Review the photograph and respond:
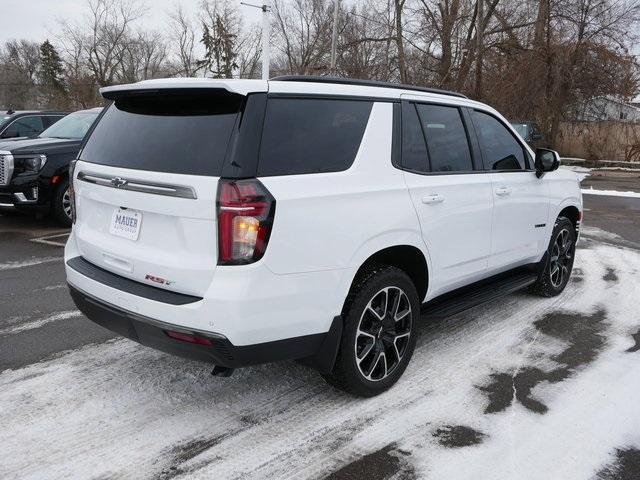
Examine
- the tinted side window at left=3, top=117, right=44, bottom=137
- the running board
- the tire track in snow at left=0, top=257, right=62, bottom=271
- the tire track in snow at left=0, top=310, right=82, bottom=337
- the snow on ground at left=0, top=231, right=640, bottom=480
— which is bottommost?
the snow on ground at left=0, top=231, right=640, bottom=480

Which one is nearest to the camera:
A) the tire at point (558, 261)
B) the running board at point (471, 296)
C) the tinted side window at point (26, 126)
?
the running board at point (471, 296)

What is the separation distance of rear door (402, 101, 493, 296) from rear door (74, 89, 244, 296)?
1264 millimetres

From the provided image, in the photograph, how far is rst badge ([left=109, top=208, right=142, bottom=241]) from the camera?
9.52 ft

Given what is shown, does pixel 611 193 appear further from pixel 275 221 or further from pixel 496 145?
pixel 275 221

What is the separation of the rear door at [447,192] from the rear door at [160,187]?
1264 mm

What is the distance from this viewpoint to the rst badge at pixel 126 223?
2.90 meters

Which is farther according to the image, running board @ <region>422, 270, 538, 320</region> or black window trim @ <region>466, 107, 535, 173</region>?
black window trim @ <region>466, 107, 535, 173</region>

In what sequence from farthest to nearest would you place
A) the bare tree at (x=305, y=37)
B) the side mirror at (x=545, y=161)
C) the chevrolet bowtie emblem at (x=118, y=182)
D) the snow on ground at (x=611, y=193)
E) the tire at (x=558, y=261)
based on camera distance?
the bare tree at (x=305, y=37) < the snow on ground at (x=611, y=193) < the tire at (x=558, y=261) < the side mirror at (x=545, y=161) < the chevrolet bowtie emblem at (x=118, y=182)

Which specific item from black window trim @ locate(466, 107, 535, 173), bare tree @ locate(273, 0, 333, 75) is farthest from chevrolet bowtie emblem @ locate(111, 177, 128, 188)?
bare tree @ locate(273, 0, 333, 75)

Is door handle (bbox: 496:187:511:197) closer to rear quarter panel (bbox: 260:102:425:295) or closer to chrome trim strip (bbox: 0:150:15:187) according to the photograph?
rear quarter panel (bbox: 260:102:425:295)

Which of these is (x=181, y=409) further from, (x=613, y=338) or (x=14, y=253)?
(x=14, y=253)

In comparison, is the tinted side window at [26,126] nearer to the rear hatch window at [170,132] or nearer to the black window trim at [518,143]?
the rear hatch window at [170,132]

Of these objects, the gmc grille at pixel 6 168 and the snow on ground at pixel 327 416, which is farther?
the gmc grille at pixel 6 168

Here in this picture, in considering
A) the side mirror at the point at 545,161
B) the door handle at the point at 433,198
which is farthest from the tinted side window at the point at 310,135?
the side mirror at the point at 545,161
